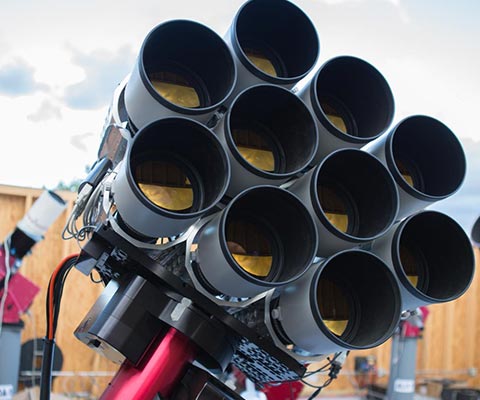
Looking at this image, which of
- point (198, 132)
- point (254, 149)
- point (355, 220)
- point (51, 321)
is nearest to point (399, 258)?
point (355, 220)

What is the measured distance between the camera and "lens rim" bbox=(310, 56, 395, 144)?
1.17m

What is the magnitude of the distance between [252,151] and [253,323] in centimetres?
37

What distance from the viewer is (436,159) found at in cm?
131

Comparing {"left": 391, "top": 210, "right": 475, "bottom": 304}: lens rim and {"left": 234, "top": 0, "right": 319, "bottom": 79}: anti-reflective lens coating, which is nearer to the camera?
{"left": 391, "top": 210, "right": 475, "bottom": 304}: lens rim

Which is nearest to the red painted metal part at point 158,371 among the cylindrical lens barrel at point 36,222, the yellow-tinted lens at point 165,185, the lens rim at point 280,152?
the yellow-tinted lens at point 165,185

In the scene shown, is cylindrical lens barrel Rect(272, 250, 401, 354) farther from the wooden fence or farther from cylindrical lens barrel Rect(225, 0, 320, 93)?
the wooden fence

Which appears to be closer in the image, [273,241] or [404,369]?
[273,241]

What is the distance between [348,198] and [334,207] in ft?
0.18

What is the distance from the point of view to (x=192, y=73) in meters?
1.24

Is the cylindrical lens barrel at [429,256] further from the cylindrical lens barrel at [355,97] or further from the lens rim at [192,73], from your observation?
the lens rim at [192,73]

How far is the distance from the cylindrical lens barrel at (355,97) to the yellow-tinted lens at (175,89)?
280 mm

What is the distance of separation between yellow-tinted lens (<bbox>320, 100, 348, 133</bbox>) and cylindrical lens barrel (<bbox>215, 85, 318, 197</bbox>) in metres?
0.15

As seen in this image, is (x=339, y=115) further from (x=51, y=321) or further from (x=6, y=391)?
(x=6, y=391)

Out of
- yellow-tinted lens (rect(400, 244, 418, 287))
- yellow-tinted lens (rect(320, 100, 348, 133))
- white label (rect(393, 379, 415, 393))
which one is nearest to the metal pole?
white label (rect(393, 379, 415, 393))
